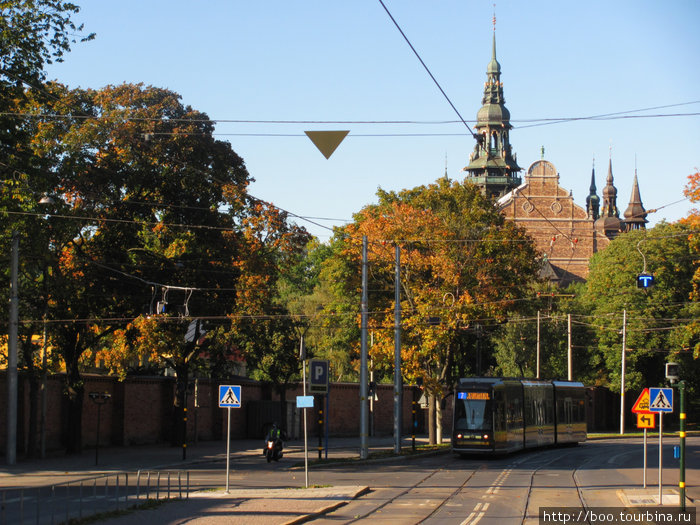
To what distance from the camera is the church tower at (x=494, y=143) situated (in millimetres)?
116312

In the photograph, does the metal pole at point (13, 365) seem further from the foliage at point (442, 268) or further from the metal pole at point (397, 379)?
the foliage at point (442, 268)

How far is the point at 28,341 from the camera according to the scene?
34.0m

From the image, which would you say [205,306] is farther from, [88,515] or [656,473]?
[88,515]

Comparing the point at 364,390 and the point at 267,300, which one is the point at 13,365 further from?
the point at 267,300

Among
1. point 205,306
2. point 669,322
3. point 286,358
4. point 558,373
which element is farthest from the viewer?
point 558,373

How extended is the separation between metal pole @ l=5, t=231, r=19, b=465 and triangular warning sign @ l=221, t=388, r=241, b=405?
11.7m

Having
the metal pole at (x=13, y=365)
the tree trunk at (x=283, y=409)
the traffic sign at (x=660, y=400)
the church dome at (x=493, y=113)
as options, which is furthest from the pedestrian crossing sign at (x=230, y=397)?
the church dome at (x=493, y=113)

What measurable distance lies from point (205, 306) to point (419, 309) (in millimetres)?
9815

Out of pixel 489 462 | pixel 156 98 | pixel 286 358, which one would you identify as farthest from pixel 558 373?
pixel 156 98

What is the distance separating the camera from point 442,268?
42.0 m

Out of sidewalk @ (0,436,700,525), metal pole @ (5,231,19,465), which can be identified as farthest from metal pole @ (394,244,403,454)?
metal pole @ (5,231,19,465)

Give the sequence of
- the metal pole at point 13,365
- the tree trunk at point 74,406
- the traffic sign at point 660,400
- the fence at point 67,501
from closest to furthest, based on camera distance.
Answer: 1. the fence at point 67,501
2. the traffic sign at point 660,400
3. the metal pole at point 13,365
4. the tree trunk at point 74,406

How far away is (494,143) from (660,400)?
101505 mm

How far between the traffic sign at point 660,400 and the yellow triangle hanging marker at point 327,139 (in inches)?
387
